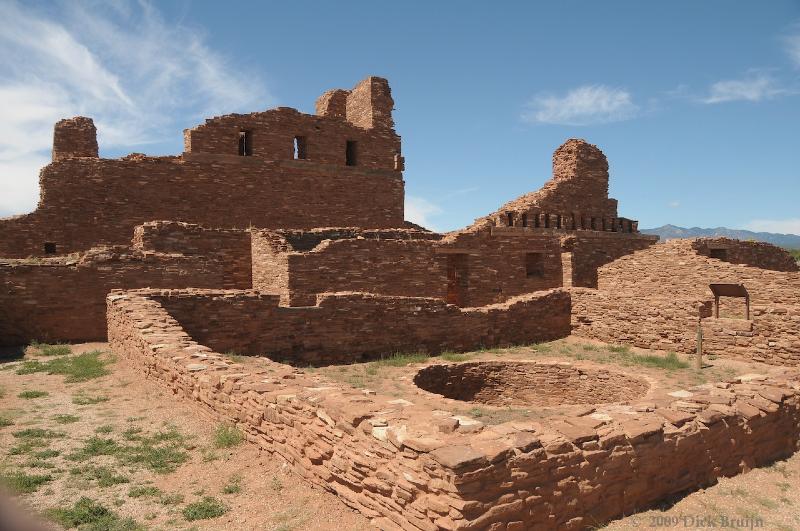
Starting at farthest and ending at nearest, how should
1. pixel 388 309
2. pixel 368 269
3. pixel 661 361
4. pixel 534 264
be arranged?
pixel 534 264 → pixel 368 269 → pixel 388 309 → pixel 661 361

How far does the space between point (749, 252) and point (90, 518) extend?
2649 cm

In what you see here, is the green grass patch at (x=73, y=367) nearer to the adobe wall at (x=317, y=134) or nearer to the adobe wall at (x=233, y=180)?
the adobe wall at (x=233, y=180)

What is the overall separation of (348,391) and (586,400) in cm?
754

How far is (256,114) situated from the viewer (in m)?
20.2

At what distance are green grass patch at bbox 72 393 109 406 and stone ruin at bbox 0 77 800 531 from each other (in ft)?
2.66

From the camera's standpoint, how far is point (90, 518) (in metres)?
4.53

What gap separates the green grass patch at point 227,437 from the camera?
623cm

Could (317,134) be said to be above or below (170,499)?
above

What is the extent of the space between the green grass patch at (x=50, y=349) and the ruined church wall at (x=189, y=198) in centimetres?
573

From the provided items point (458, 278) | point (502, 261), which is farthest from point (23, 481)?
point (502, 261)

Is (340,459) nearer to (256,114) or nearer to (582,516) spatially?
Answer: (582,516)

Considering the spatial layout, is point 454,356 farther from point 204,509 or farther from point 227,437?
point 204,509

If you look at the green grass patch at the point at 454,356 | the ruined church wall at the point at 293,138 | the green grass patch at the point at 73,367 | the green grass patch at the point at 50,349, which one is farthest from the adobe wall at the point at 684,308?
the green grass patch at the point at 50,349

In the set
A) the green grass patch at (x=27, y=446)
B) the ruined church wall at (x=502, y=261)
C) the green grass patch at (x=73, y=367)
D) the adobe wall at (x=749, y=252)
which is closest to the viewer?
the green grass patch at (x=27, y=446)
